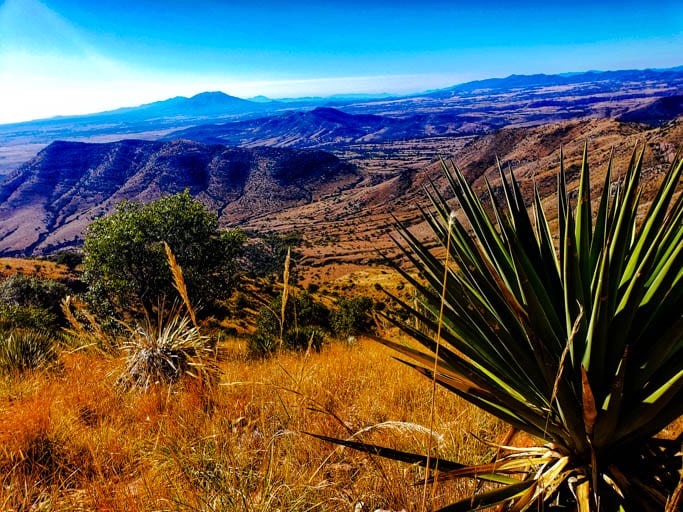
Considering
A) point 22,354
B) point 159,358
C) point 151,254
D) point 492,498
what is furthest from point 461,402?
point 151,254

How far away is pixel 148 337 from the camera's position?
4285mm

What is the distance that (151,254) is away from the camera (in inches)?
583

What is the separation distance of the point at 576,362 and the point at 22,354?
5.48 meters

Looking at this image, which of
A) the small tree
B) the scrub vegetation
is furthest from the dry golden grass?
the small tree

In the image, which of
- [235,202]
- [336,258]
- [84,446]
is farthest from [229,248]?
[235,202]

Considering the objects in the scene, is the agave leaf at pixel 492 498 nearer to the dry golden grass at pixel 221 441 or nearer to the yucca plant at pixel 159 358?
the dry golden grass at pixel 221 441

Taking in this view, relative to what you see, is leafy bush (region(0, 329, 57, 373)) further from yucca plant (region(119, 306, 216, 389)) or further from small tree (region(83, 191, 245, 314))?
small tree (region(83, 191, 245, 314))

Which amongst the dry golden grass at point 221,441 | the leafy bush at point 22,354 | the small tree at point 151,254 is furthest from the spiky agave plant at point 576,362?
the small tree at point 151,254

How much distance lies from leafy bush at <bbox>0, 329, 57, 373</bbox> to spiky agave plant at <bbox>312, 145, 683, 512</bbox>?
14.4 feet

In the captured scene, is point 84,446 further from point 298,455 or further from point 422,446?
point 422,446

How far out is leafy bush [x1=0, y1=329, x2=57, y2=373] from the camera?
4.30 metres

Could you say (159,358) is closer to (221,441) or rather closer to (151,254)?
(221,441)

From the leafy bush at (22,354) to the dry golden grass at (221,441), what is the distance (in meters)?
0.35

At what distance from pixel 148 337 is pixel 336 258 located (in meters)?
83.4
